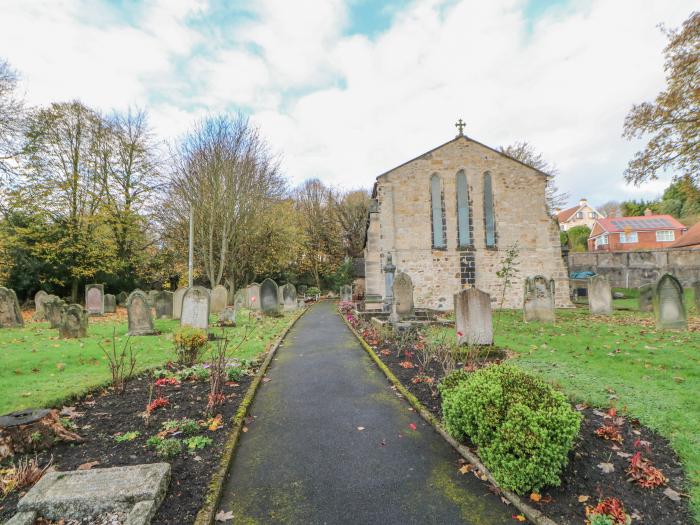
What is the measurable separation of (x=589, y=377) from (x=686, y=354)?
292 cm

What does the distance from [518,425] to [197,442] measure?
3269mm

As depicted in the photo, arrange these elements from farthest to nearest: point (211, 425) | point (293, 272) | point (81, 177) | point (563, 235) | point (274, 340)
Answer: point (563, 235)
point (293, 272)
point (81, 177)
point (274, 340)
point (211, 425)

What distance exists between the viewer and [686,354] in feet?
22.2

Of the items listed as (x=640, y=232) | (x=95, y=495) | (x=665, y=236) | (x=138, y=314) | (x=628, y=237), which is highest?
(x=640, y=232)

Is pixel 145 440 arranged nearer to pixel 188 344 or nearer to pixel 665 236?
pixel 188 344

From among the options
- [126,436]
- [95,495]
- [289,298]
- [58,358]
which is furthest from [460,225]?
[95,495]

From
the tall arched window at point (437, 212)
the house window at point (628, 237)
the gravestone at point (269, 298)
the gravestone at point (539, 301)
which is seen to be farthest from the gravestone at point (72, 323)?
the house window at point (628, 237)

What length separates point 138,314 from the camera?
34.5 feet

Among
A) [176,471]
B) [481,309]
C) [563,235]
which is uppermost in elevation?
[563,235]

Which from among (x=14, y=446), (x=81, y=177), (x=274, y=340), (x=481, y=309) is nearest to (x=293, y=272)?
(x=81, y=177)

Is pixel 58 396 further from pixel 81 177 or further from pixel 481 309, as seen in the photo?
pixel 81 177

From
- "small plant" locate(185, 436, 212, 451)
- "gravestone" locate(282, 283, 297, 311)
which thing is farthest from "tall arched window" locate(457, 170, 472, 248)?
"small plant" locate(185, 436, 212, 451)

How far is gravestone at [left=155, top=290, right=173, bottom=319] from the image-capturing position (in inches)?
593

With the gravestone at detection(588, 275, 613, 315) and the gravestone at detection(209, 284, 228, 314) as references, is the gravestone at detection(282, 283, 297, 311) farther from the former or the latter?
the gravestone at detection(588, 275, 613, 315)
